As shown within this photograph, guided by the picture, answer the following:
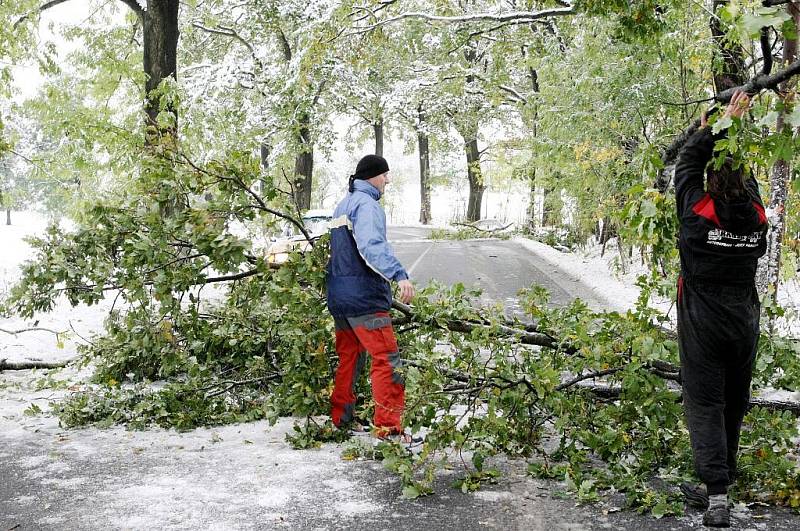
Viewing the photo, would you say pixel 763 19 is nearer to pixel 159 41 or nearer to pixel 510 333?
pixel 510 333

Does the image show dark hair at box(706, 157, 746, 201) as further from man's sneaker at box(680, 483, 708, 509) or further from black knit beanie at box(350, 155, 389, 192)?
black knit beanie at box(350, 155, 389, 192)

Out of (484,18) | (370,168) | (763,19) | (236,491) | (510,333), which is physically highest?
(484,18)

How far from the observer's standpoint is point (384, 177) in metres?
5.43

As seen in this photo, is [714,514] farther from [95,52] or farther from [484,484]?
[95,52]

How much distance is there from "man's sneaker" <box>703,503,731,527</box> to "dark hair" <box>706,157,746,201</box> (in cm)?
152

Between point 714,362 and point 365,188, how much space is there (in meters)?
2.54

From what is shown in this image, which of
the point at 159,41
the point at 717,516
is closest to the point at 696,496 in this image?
the point at 717,516

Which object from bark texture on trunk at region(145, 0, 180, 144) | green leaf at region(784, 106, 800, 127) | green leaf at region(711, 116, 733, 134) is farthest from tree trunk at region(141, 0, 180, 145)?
green leaf at region(784, 106, 800, 127)

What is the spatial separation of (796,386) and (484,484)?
2.17 meters

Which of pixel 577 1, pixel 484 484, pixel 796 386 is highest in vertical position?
pixel 577 1

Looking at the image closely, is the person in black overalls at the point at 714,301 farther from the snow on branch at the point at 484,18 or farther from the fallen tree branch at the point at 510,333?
the snow on branch at the point at 484,18

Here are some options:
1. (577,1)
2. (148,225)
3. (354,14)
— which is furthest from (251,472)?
(354,14)

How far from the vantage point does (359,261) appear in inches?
202

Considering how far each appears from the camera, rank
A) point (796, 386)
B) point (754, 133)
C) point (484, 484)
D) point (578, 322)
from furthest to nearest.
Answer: point (578, 322)
point (796, 386)
point (484, 484)
point (754, 133)
